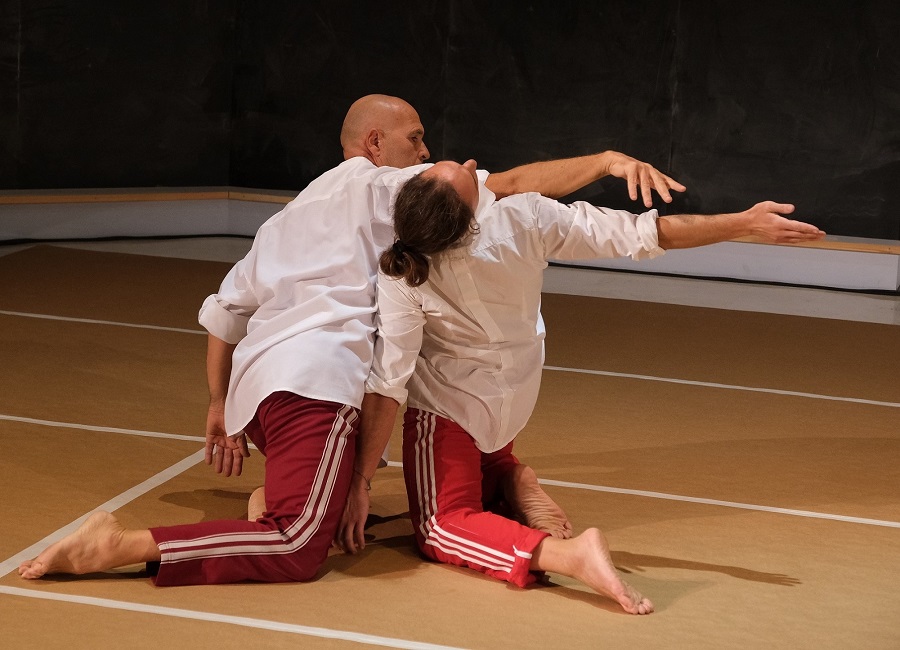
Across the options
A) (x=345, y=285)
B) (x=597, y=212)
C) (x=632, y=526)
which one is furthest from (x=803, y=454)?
(x=345, y=285)

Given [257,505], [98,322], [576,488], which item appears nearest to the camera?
[257,505]

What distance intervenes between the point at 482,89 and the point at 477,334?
5538 mm

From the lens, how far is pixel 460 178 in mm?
2557

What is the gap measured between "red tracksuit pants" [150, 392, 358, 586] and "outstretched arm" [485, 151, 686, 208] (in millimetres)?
772

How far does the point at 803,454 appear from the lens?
369 centimetres

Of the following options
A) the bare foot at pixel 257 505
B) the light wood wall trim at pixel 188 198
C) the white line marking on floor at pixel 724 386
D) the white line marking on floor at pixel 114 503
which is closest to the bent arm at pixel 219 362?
the bare foot at pixel 257 505

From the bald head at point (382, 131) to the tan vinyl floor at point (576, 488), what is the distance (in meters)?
0.89

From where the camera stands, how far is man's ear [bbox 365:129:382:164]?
3.06m

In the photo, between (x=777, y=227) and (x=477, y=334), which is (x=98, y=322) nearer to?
(x=477, y=334)

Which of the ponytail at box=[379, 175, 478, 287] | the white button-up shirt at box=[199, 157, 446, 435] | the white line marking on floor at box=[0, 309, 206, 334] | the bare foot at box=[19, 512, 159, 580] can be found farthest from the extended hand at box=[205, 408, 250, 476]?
the white line marking on floor at box=[0, 309, 206, 334]

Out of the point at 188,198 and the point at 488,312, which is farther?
the point at 188,198

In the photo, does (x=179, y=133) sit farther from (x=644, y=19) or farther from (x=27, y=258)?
(x=644, y=19)

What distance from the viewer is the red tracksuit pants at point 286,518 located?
7.94 feet

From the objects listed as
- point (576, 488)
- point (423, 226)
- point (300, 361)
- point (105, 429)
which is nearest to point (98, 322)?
point (105, 429)
